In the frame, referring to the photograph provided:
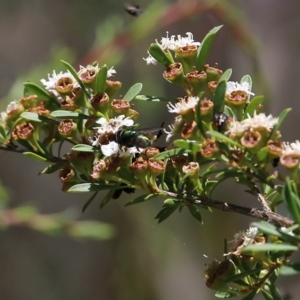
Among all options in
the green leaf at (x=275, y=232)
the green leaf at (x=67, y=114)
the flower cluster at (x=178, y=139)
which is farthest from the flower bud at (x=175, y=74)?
the green leaf at (x=275, y=232)

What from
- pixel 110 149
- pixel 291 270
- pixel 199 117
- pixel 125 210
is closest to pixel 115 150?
pixel 110 149

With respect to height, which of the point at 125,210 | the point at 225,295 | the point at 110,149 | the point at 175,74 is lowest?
the point at 125,210

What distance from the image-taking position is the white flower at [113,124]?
0.54 m

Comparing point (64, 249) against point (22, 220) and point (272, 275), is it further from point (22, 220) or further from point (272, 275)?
point (272, 275)

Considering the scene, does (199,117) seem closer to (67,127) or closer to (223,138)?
(223,138)

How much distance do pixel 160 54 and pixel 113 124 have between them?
0.09 m

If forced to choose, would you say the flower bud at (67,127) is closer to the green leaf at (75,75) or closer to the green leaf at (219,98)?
the green leaf at (75,75)

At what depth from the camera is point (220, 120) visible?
1.56 ft

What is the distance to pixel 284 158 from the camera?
17.5 inches

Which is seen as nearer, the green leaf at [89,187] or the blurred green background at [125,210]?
the green leaf at [89,187]

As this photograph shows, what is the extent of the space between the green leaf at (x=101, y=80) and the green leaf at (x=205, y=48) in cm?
11

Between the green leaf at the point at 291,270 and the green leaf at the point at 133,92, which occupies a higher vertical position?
the green leaf at the point at 133,92

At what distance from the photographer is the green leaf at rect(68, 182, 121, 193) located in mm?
527

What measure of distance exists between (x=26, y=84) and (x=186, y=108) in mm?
196
